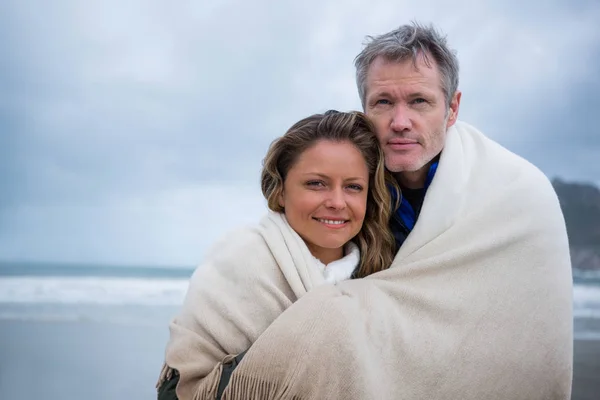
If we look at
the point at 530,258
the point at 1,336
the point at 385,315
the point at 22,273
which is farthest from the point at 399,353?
the point at 22,273

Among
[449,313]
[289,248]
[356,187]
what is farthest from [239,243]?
[449,313]

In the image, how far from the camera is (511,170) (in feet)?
9.23

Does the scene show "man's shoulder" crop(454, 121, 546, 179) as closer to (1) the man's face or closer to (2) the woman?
(1) the man's face

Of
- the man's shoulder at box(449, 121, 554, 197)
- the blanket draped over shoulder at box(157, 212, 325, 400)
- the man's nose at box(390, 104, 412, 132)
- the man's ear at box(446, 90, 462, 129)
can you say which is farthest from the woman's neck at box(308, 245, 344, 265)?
the man's ear at box(446, 90, 462, 129)

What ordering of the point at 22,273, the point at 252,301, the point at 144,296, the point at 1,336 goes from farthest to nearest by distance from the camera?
1. the point at 22,273
2. the point at 144,296
3. the point at 1,336
4. the point at 252,301

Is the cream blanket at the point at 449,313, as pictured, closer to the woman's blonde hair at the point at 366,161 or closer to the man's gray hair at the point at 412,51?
the woman's blonde hair at the point at 366,161

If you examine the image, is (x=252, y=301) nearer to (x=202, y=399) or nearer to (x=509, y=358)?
(x=202, y=399)

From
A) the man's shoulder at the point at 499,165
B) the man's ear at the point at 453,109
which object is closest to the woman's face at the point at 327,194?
the man's shoulder at the point at 499,165

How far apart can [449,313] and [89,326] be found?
6857 mm

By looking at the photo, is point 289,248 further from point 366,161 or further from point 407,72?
point 407,72

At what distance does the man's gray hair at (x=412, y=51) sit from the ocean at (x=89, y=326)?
376cm

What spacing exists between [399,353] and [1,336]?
6.66 metres

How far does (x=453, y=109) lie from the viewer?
3.16 metres

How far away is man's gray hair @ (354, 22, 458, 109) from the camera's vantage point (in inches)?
116
